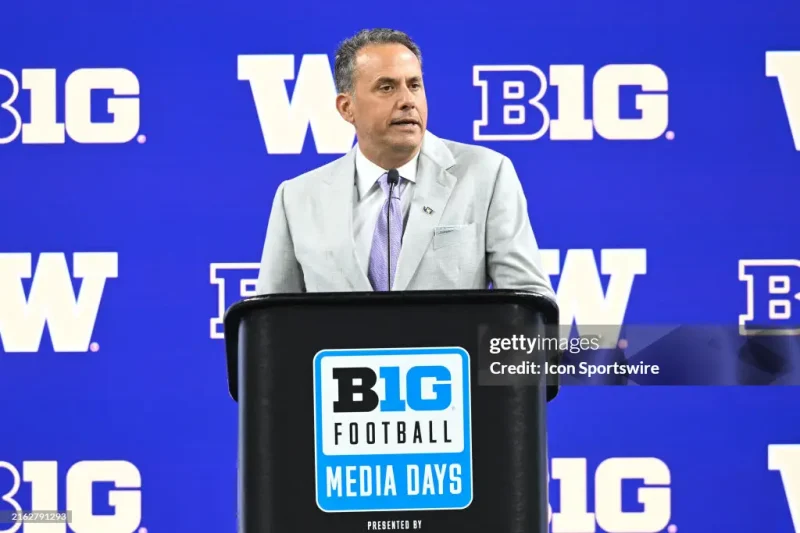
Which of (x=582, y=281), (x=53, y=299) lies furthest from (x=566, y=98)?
(x=53, y=299)

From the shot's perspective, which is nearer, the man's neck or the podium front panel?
the podium front panel

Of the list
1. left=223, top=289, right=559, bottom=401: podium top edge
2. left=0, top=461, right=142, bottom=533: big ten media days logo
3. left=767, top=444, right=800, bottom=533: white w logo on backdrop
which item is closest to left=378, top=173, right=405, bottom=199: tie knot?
left=223, top=289, right=559, bottom=401: podium top edge

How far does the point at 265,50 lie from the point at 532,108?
82 centimetres

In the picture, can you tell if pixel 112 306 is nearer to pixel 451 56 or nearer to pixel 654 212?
pixel 451 56

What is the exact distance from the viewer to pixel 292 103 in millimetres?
3691

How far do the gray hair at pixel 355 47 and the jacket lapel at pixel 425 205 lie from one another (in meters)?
0.22

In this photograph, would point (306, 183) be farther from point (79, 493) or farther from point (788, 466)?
point (788, 466)

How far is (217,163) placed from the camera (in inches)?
145

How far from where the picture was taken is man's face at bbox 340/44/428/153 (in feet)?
8.64

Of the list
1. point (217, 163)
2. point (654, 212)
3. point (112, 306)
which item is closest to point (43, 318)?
point (112, 306)

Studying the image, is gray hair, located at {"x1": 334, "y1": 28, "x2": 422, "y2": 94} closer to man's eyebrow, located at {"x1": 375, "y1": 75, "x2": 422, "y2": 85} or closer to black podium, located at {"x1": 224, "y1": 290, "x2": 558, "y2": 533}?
man's eyebrow, located at {"x1": 375, "y1": 75, "x2": 422, "y2": 85}

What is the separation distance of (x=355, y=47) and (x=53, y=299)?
58.1 inches

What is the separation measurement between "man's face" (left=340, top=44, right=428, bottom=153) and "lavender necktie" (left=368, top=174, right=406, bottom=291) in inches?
7.2

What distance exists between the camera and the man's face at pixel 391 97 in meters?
2.63
